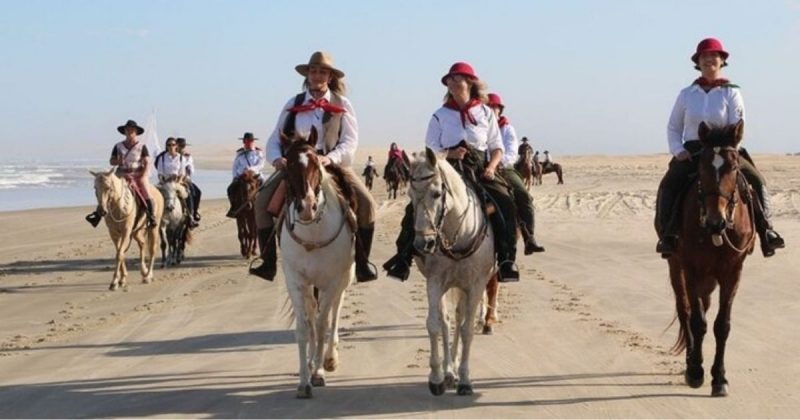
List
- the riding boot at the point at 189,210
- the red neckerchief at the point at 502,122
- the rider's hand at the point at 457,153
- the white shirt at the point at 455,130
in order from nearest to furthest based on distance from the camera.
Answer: the rider's hand at the point at 457,153 < the white shirt at the point at 455,130 < the red neckerchief at the point at 502,122 < the riding boot at the point at 189,210

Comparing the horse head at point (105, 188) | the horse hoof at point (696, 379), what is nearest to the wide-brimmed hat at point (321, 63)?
the horse hoof at point (696, 379)

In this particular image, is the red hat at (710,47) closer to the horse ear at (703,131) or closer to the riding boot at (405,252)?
the horse ear at (703,131)

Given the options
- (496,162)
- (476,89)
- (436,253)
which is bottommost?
(436,253)

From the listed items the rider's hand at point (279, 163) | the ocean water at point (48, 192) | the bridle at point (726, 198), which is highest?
the rider's hand at point (279, 163)

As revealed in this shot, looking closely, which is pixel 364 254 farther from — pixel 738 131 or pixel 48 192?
pixel 48 192

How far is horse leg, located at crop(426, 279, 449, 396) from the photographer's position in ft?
27.8

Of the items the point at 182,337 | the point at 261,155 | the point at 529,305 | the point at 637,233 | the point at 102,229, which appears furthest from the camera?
A: the point at 102,229

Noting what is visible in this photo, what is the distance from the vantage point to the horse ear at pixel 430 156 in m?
7.98

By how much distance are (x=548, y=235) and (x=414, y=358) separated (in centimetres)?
1418

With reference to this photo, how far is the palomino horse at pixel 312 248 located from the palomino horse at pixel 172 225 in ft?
39.8

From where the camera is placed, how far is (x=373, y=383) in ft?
30.3

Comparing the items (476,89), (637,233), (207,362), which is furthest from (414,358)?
(637,233)

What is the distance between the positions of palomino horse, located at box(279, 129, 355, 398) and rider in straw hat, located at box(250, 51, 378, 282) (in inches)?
5.8

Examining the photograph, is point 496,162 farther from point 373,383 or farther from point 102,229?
point 102,229
